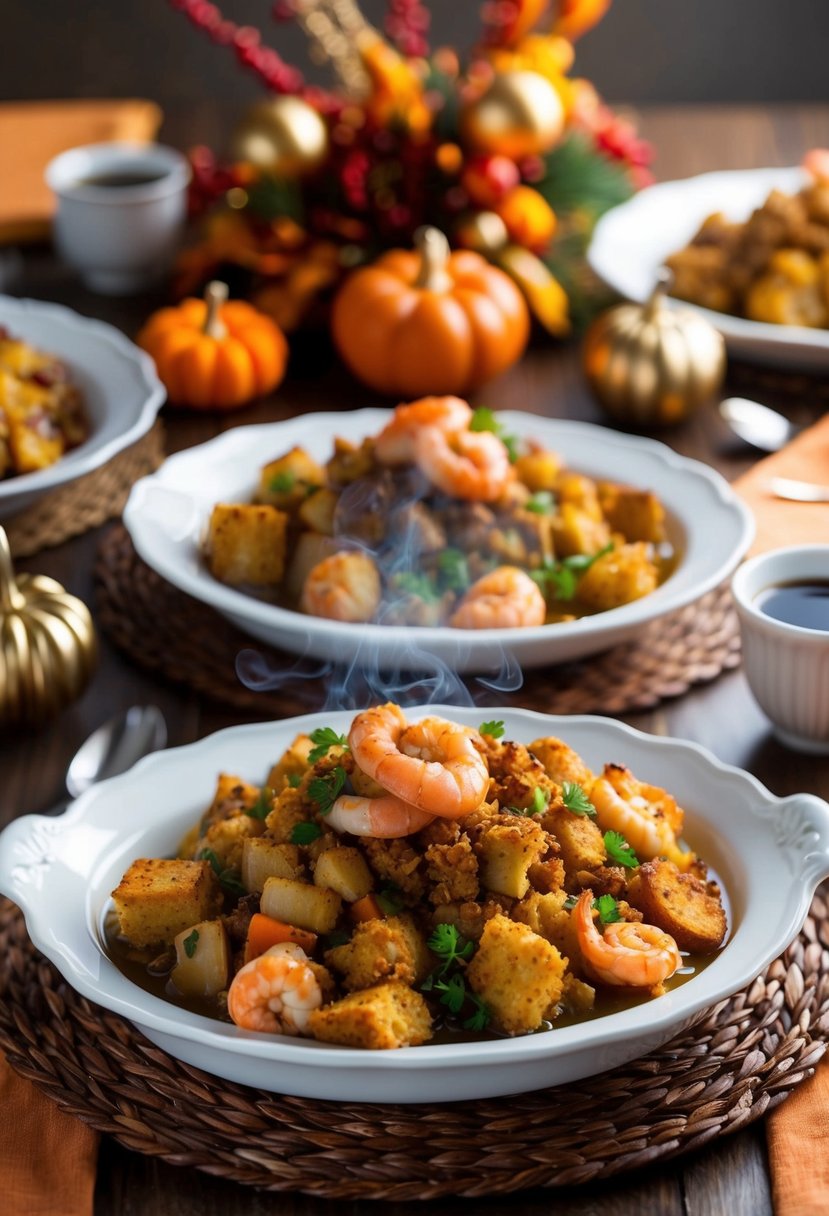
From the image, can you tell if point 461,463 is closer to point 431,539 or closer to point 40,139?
point 431,539

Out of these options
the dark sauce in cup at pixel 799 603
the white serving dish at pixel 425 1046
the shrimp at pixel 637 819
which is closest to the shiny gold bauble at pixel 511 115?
the dark sauce in cup at pixel 799 603

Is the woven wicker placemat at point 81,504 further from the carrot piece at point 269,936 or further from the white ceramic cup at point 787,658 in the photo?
the carrot piece at point 269,936

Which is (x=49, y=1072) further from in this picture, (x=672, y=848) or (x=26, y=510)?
(x=26, y=510)

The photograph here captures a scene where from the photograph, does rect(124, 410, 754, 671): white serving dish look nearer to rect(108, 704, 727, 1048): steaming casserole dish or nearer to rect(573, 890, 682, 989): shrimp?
rect(108, 704, 727, 1048): steaming casserole dish

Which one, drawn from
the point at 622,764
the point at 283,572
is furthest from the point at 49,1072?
the point at 283,572

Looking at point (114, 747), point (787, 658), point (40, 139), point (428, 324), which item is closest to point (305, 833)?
A: point (114, 747)

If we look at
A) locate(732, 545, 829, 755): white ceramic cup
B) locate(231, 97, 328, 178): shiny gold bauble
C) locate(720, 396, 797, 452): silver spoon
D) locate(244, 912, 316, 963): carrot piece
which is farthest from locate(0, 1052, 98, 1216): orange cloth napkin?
locate(231, 97, 328, 178): shiny gold bauble
